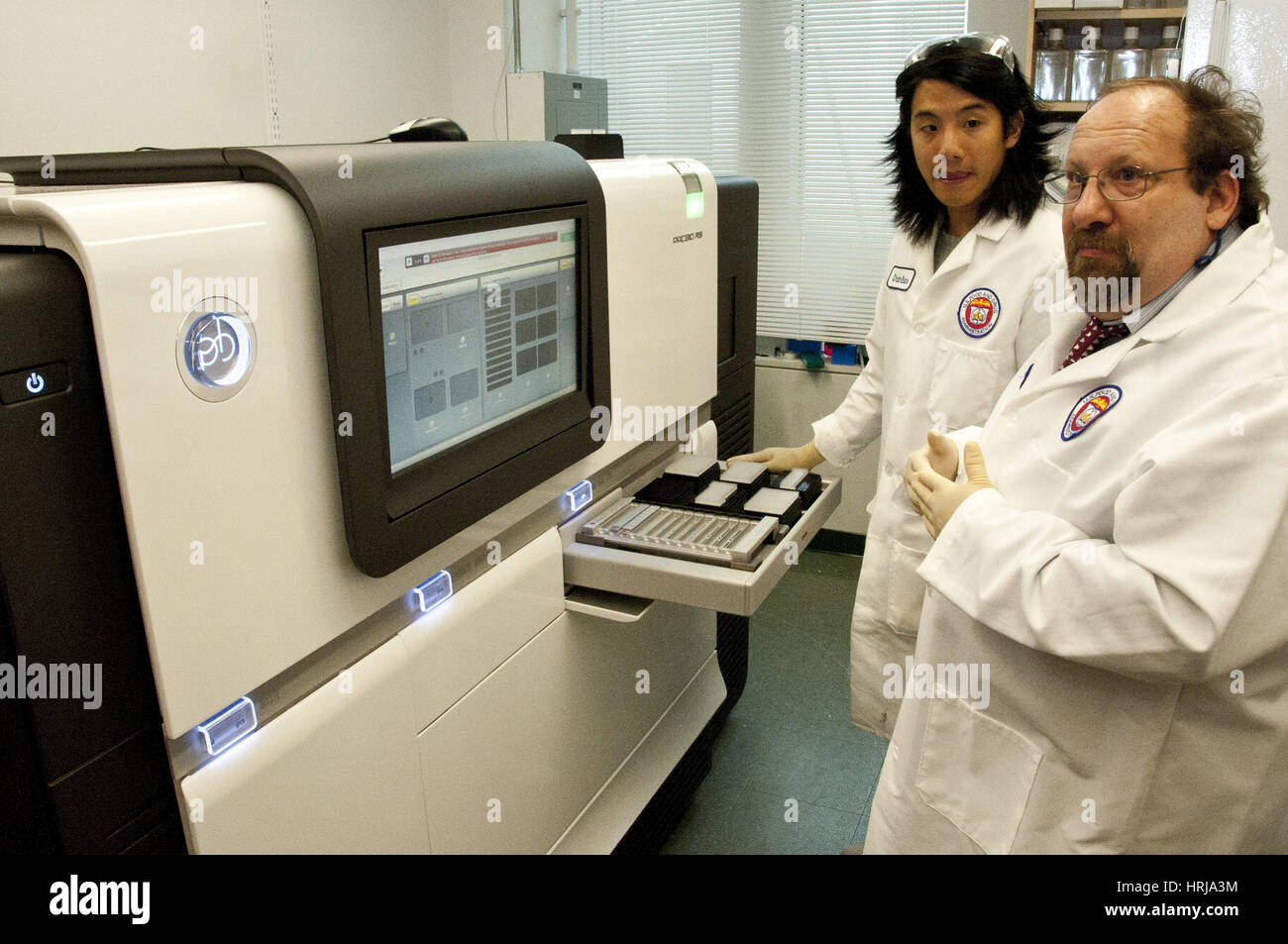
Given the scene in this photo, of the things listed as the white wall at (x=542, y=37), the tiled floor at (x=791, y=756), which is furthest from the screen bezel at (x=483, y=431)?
the white wall at (x=542, y=37)

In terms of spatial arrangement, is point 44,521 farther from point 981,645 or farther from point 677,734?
point 677,734

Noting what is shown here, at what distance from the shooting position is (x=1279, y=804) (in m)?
1.16

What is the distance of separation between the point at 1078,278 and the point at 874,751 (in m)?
1.51

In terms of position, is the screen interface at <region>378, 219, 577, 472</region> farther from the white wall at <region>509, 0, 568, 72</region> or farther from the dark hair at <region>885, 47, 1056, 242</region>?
the white wall at <region>509, 0, 568, 72</region>

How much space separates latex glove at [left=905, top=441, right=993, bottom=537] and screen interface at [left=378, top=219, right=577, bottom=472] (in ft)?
1.61

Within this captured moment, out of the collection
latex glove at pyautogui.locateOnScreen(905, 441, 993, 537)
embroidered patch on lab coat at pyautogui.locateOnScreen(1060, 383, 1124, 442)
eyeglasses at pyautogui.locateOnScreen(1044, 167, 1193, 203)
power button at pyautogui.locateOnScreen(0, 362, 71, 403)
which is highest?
eyeglasses at pyautogui.locateOnScreen(1044, 167, 1193, 203)

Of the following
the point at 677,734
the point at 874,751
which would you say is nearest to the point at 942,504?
the point at 677,734

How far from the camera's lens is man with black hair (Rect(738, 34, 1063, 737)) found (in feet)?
5.20

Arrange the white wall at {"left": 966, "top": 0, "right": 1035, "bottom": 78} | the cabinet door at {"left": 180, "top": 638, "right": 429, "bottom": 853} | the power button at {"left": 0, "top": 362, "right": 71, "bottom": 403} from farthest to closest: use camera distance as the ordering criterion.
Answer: the white wall at {"left": 966, "top": 0, "right": 1035, "bottom": 78} → the cabinet door at {"left": 180, "top": 638, "right": 429, "bottom": 853} → the power button at {"left": 0, "top": 362, "right": 71, "bottom": 403}

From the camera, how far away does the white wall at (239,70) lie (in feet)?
6.82

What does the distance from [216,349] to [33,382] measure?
0.14 metres

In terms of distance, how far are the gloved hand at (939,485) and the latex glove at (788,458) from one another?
0.52 metres

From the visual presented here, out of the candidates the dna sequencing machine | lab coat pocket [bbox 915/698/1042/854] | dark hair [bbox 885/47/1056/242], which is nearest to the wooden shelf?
dark hair [bbox 885/47/1056/242]

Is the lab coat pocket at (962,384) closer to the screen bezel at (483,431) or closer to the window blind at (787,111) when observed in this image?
the screen bezel at (483,431)
